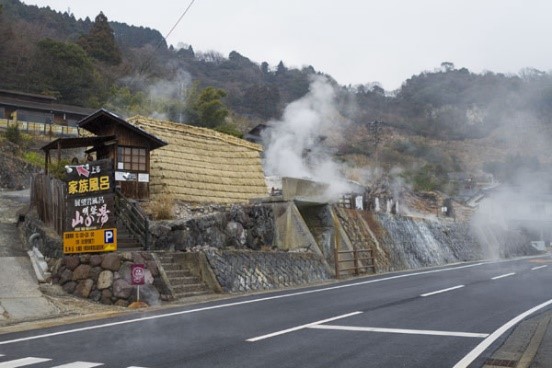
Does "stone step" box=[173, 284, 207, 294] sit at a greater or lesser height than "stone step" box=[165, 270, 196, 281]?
lesser

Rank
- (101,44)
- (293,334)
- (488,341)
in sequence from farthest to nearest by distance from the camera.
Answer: (101,44) < (293,334) < (488,341)

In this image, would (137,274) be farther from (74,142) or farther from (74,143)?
(74,143)

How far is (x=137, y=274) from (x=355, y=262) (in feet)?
34.4

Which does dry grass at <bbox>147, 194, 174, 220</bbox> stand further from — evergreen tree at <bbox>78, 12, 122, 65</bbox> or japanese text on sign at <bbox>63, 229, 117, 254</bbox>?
evergreen tree at <bbox>78, 12, 122, 65</bbox>

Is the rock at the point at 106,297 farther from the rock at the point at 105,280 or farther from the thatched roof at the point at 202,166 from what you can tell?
the thatched roof at the point at 202,166

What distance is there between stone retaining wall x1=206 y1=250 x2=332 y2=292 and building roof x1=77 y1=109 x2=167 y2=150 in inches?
263

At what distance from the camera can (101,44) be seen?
180 ft

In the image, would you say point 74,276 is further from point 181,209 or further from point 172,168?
point 172,168

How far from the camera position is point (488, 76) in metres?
44.8

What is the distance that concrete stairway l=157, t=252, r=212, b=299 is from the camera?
44.0 feet

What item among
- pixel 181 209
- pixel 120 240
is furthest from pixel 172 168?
pixel 120 240

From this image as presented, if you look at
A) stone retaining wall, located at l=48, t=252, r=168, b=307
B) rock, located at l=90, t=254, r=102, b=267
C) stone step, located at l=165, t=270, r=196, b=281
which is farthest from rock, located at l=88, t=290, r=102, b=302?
stone step, located at l=165, t=270, r=196, b=281

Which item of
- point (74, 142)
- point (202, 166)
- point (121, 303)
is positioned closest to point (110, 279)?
point (121, 303)

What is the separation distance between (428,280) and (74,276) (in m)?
10.4
